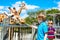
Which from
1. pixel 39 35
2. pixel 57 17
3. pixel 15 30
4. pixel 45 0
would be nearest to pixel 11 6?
pixel 45 0

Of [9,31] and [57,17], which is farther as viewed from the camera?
[57,17]

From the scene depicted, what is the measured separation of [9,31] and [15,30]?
495mm

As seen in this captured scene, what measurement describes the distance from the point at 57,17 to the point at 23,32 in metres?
3.66

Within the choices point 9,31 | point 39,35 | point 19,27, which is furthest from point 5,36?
point 39,35

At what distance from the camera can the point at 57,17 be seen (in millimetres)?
8648

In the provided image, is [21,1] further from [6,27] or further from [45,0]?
[6,27]

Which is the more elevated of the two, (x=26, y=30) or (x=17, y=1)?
(x=17, y=1)

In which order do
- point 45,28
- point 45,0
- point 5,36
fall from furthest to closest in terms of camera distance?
1. point 45,0
2. point 5,36
3. point 45,28

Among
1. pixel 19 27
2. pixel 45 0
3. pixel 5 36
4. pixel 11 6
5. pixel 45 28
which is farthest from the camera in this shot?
pixel 45 0

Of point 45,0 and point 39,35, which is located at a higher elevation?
point 45,0

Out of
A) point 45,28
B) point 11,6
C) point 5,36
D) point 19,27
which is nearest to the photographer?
point 45,28

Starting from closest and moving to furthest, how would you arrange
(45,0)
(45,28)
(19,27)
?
(45,28) → (19,27) → (45,0)

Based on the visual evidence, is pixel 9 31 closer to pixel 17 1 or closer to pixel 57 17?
pixel 17 1

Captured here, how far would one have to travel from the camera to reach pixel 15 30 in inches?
207
